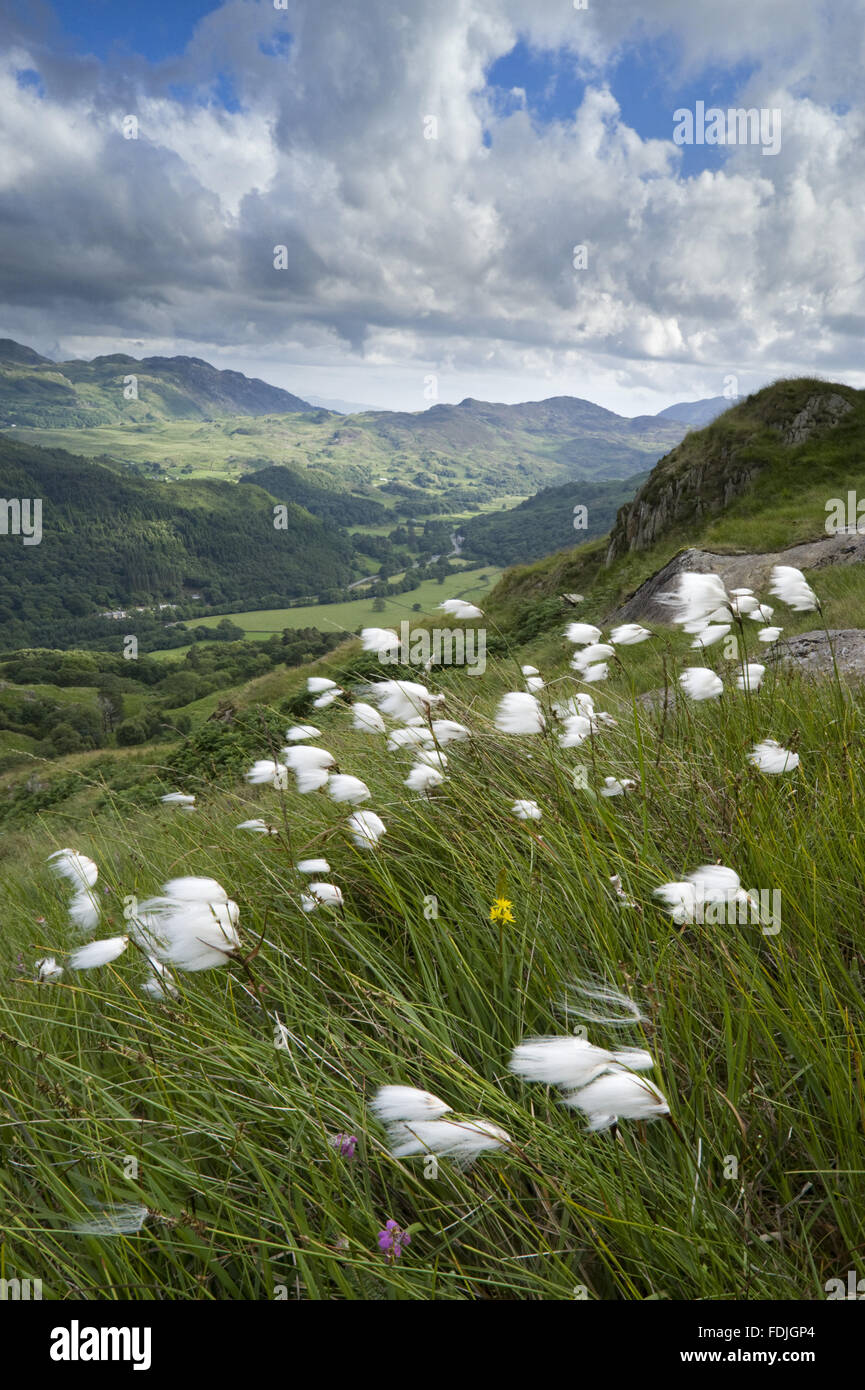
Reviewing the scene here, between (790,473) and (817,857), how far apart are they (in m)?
24.8

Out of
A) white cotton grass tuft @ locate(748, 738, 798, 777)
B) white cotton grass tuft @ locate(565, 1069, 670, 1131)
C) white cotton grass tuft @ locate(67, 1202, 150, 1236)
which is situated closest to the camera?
white cotton grass tuft @ locate(565, 1069, 670, 1131)

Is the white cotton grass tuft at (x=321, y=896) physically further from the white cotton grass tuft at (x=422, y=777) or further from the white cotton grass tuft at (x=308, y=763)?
the white cotton grass tuft at (x=422, y=777)

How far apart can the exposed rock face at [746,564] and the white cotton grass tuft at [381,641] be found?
8.97 metres

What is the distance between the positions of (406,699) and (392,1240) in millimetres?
2599

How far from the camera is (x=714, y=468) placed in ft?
82.2

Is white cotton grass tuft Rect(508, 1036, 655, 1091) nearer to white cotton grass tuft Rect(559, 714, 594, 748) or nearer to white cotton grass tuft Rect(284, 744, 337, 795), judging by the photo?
white cotton grass tuft Rect(284, 744, 337, 795)

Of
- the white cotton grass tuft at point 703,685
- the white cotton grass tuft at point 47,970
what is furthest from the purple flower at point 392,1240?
the white cotton grass tuft at point 703,685

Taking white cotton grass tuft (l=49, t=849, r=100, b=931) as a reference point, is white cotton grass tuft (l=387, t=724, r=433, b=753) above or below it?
above

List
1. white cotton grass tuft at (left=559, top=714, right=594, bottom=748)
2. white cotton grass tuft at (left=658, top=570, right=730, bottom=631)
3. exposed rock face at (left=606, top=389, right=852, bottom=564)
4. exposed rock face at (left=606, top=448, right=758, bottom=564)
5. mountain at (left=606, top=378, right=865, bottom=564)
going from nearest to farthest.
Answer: white cotton grass tuft at (left=658, top=570, right=730, bottom=631)
white cotton grass tuft at (left=559, top=714, right=594, bottom=748)
mountain at (left=606, top=378, right=865, bottom=564)
exposed rock face at (left=606, top=448, right=758, bottom=564)
exposed rock face at (left=606, top=389, right=852, bottom=564)

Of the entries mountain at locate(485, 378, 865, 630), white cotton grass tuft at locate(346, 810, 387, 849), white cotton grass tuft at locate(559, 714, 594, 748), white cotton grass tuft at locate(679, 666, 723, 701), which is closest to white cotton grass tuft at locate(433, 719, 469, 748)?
white cotton grass tuft at locate(559, 714, 594, 748)

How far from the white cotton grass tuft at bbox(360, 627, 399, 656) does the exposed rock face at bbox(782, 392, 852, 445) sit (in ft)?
86.9

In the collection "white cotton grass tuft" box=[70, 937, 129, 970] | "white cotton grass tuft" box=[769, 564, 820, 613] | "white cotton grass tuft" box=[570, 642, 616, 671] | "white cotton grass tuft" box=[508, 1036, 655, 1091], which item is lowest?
"white cotton grass tuft" box=[508, 1036, 655, 1091]

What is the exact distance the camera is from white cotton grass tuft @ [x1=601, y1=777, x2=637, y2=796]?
3133 mm
